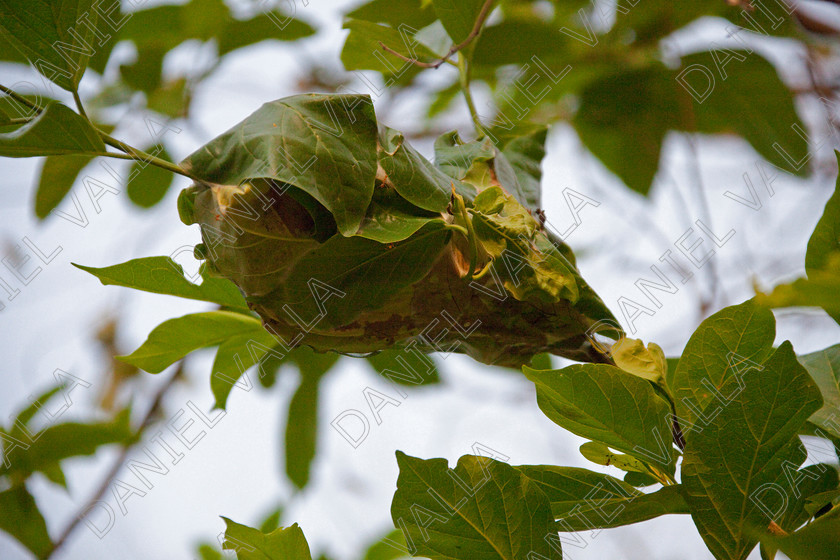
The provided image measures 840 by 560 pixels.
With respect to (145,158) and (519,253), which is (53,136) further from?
(519,253)

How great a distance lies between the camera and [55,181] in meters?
0.78

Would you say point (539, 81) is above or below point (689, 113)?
above

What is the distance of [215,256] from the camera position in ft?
1.14

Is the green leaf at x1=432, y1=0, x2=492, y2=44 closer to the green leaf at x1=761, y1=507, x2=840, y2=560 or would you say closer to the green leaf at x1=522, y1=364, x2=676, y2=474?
the green leaf at x1=522, y1=364, x2=676, y2=474

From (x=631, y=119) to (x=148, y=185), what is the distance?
714mm

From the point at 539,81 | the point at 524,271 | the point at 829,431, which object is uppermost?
the point at 539,81

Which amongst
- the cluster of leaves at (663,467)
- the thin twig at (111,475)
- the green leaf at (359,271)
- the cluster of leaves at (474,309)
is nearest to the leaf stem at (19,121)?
the cluster of leaves at (474,309)

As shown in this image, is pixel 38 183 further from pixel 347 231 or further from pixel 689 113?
pixel 689 113

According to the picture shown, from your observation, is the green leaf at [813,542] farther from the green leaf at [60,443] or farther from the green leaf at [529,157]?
the green leaf at [60,443]

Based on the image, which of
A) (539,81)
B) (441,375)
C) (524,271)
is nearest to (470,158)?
(524,271)

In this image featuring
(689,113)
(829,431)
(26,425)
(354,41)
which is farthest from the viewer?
(689,113)

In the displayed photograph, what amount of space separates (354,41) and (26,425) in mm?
649

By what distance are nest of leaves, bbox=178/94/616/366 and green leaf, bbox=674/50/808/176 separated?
631mm

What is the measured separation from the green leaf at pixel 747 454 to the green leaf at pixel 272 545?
0.24m
